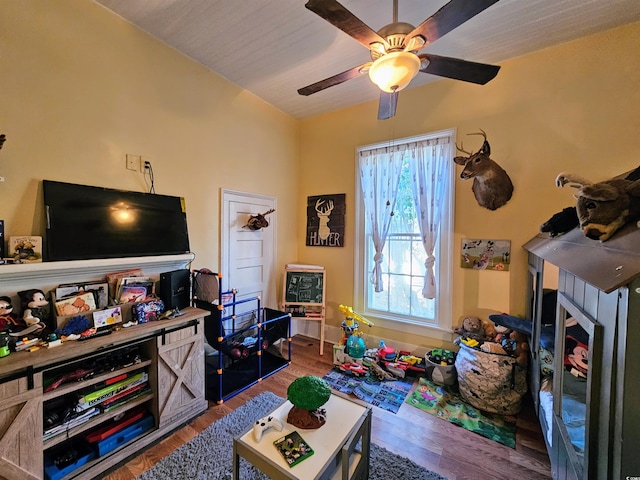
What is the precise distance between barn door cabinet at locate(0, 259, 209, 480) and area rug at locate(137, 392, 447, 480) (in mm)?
245

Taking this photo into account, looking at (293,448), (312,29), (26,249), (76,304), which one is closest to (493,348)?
(293,448)

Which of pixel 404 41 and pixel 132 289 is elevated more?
pixel 404 41

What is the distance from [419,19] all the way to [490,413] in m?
3.06

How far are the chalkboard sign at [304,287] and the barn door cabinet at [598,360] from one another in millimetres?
2239

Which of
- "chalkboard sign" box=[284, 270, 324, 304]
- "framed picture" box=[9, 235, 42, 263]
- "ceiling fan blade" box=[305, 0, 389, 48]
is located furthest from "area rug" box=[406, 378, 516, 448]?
"framed picture" box=[9, 235, 42, 263]

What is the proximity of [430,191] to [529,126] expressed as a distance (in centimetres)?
94

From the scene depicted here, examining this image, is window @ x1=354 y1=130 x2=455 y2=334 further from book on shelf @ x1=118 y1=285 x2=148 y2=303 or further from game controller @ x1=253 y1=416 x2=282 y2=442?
book on shelf @ x1=118 y1=285 x2=148 y2=303

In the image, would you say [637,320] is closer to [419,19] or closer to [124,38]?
[419,19]

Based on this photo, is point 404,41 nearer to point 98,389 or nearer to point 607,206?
point 607,206

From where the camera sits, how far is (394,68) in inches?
50.1

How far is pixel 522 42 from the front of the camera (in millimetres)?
2076

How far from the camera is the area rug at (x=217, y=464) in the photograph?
4.77ft

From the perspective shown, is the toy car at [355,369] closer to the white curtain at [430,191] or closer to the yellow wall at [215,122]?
the yellow wall at [215,122]

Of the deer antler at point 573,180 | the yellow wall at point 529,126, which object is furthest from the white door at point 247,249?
the deer antler at point 573,180
